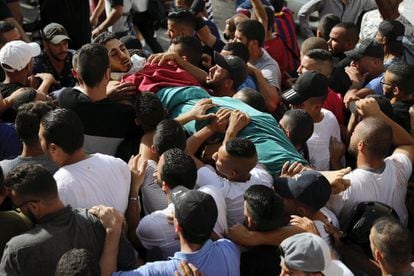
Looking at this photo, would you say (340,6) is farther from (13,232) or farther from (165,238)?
(13,232)

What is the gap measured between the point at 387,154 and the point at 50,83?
2.60m

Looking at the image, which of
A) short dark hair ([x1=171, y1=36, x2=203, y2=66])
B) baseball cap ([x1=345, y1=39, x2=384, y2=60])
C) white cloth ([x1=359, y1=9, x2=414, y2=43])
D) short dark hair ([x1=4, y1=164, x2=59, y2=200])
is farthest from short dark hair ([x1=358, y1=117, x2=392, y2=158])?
white cloth ([x1=359, y1=9, x2=414, y2=43])

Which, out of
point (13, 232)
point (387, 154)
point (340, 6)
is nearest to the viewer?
point (13, 232)

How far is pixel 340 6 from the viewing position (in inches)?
311

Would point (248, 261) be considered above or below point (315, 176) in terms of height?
below

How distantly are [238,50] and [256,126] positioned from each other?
4.72 feet

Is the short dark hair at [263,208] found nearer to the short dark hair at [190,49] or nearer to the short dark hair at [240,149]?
the short dark hair at [240,149]

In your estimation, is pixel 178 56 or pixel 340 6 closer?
pixel 178 56

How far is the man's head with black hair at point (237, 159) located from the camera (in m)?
3.68

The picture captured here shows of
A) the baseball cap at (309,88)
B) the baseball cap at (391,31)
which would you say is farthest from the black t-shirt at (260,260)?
the baseball cap at (391,31)

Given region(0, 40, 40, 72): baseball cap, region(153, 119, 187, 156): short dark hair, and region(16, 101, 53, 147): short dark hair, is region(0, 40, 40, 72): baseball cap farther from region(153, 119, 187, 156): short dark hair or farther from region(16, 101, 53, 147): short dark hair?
region(153, 119, 187, 156): short dark hair

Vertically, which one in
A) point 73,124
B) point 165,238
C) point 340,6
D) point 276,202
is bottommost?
point 340,6

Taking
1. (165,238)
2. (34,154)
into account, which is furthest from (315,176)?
(34,154)

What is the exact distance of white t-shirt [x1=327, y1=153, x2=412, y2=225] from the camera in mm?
3982
